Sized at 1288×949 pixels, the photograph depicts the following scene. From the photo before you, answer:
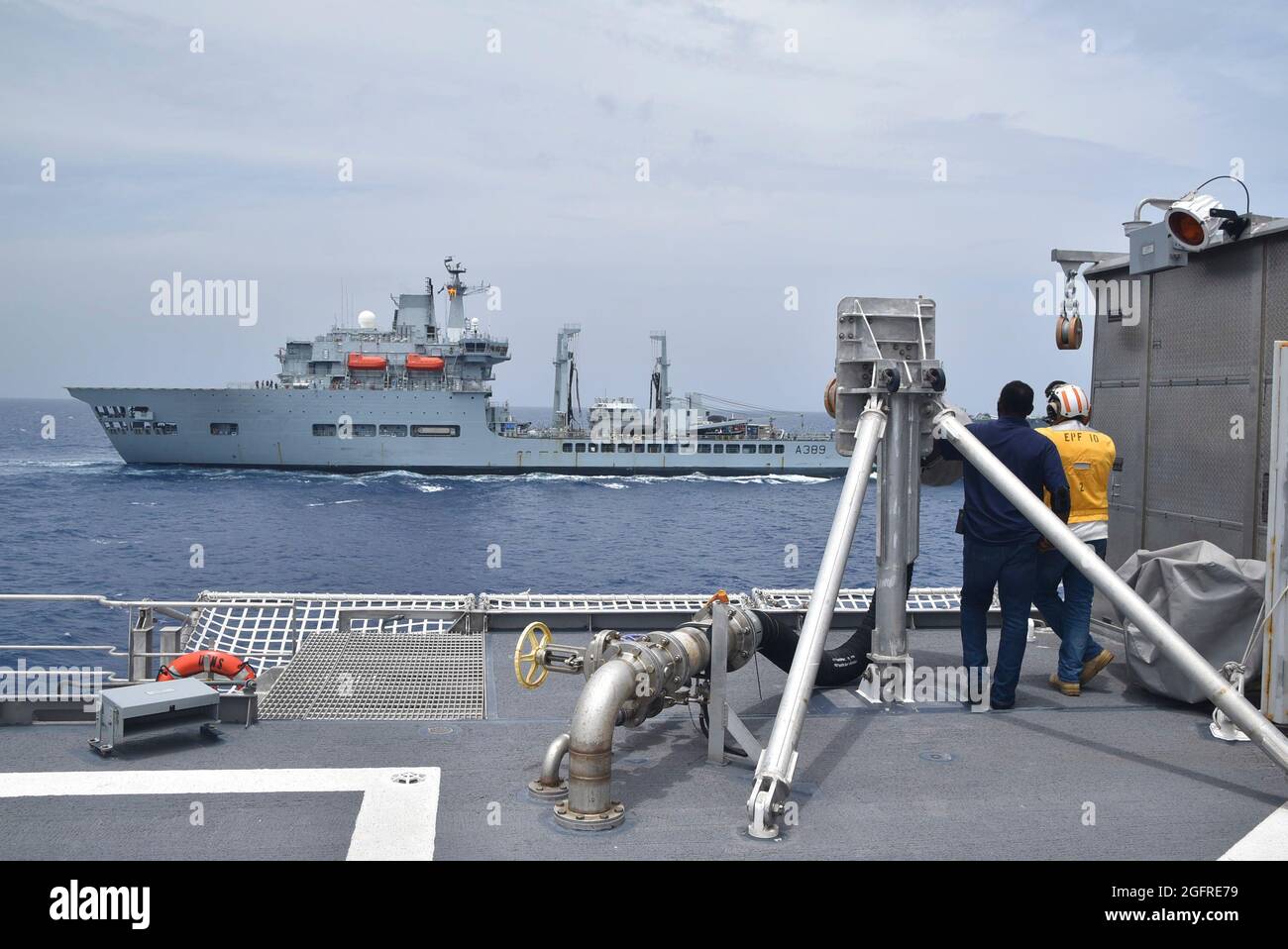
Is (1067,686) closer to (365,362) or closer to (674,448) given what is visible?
(365,362)

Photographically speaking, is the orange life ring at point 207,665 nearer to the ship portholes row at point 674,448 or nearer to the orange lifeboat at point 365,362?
the orange lifeboat at point 365,362

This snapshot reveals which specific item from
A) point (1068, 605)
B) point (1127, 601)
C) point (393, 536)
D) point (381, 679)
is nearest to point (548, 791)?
point (381, 679)

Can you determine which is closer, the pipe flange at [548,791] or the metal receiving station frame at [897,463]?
the pipe flange at [548,791]

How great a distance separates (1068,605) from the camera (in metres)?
6.70

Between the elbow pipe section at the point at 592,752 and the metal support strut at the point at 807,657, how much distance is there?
0.67 meters

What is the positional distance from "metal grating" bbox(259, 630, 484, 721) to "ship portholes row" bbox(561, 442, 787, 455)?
61611mm

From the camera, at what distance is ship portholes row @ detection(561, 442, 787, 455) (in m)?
69.8

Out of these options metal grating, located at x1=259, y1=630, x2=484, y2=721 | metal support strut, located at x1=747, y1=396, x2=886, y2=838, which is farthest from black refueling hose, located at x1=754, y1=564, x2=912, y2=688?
metal grating, located at x1=259, y1=630, x2=484, y2=721

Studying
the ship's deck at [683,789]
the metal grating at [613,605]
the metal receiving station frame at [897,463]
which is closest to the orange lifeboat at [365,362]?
the metal grating at [613,605]

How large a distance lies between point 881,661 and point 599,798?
8.89 feet

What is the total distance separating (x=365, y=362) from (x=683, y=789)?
62.9 m

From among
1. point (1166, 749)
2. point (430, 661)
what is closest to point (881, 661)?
point (1166, 749)

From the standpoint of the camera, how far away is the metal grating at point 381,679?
6391mm
